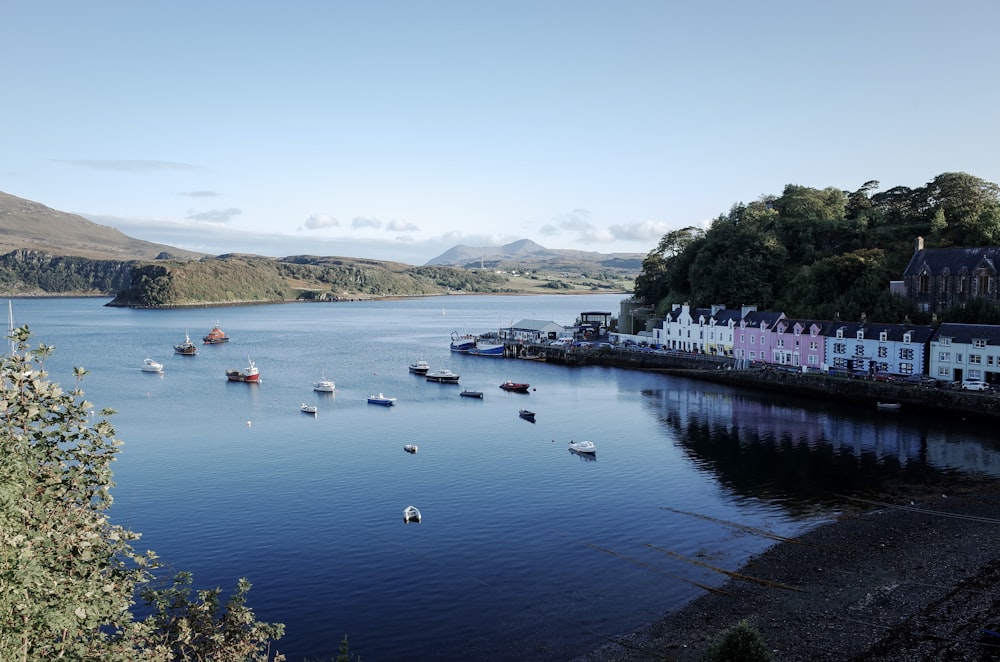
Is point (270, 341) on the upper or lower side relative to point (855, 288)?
lower

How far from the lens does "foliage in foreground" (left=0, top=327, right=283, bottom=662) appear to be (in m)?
9.57

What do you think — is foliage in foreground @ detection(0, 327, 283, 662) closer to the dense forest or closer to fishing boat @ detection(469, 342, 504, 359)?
the dense forest

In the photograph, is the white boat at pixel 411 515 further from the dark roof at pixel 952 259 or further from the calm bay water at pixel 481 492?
the dark roof at pixel 952 259

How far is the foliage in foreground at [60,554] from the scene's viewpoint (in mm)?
9570

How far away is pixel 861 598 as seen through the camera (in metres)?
22.7

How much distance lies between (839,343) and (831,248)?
30.3 meters

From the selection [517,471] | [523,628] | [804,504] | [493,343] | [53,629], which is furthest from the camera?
[493,343]

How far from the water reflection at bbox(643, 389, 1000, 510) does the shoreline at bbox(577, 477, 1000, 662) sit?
5315mm

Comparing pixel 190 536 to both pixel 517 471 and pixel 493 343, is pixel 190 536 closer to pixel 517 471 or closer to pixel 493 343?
pixel 517 471

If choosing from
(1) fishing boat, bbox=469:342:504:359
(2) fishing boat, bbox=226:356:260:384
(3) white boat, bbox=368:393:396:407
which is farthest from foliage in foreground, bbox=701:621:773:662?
(1) fishing boat, bbox=469:342:504:359

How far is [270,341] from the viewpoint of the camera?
122m

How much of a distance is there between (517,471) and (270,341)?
92366mm

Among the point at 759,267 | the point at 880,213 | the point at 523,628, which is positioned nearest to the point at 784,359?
the point at 759,267

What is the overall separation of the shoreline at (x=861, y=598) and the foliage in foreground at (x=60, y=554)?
12485mm
